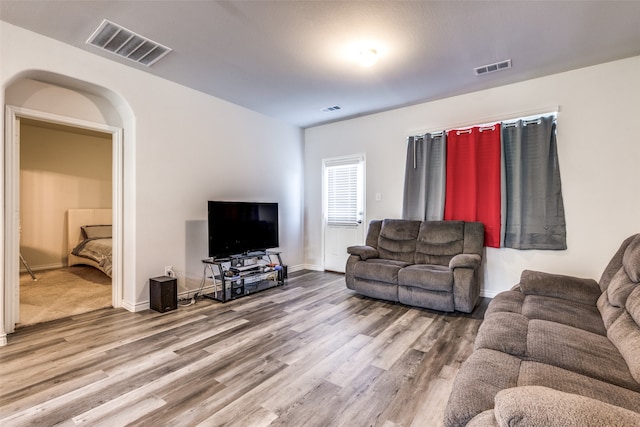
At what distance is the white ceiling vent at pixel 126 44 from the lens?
2629 millimetres

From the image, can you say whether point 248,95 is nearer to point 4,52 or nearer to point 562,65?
point 4,52

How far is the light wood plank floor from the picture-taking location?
1.72 m

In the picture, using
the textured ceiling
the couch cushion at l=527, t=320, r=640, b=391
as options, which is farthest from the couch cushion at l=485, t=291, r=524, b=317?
the textured ceiling

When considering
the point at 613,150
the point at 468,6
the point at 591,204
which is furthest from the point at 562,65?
the point at 468,6

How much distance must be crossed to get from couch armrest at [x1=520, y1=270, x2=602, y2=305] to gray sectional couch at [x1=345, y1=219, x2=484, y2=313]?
0.70 metres

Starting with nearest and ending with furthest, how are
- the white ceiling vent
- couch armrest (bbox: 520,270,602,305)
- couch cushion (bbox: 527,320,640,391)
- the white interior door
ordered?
couch cushion (bbox: 527,320,640,391)
couch armrest (bbox: 520,270,602,305)
the white ceiling vent
the white interior door

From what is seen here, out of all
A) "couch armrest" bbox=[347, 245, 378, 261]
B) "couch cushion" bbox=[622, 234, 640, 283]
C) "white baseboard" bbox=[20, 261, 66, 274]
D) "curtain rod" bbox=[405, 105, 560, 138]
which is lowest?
"white baseboard" bbox=[20, 261, 66, 274]

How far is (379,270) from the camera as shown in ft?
12.1

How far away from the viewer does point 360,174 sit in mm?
5074

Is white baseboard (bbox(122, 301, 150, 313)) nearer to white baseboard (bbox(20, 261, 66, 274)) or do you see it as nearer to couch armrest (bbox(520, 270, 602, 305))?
white baseboard (bbox(20, 261, 66, 274))

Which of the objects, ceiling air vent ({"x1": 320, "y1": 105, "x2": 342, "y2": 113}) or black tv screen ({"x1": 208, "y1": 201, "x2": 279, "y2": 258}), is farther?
ceiling air vent ({"x1": 320, "y1": 105, "x2": 342, "y2": 113})

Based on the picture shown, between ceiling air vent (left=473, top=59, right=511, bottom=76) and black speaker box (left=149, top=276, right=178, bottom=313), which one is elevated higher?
ceiling air vent (left=473, top=59, right=511, bottom=76)

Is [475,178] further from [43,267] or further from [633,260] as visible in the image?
[43,267]

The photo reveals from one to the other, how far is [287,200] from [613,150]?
14.0ft
